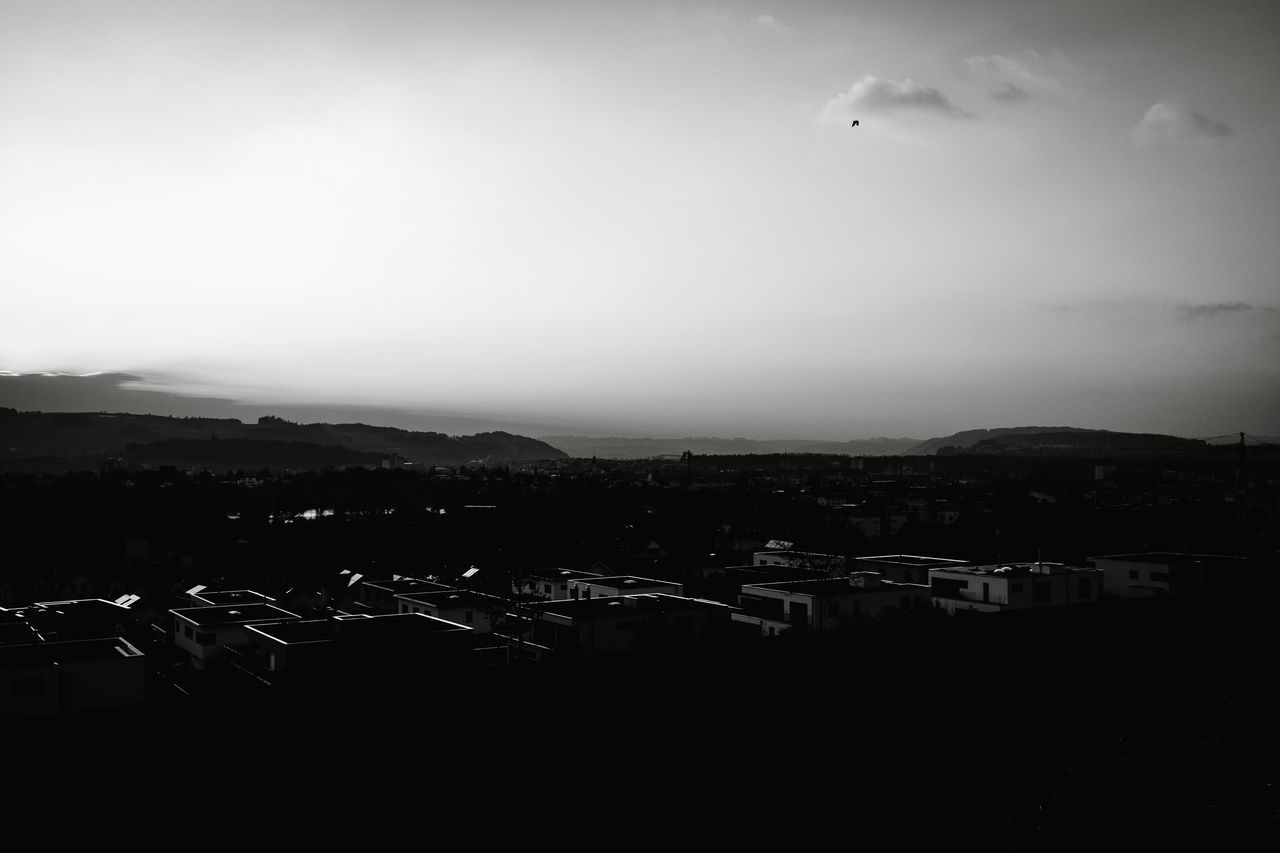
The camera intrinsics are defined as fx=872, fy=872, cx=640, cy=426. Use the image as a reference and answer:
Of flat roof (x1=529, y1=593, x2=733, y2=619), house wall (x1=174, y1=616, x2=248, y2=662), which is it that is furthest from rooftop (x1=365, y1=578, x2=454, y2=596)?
house wall (x1=174, y1=616, x2=248, y2=662)

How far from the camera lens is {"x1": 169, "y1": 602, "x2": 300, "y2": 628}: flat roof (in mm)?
16391

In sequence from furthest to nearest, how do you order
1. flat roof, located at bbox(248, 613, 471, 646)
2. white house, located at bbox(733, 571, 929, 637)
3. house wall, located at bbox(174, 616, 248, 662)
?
white house, located at bbox(733, 571, 929, 637) < house wall, located at bbox(174, 616, 248, 662) < flat roof, located at bbox(248, 613, 471, 646)

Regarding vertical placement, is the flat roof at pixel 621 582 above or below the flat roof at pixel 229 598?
above

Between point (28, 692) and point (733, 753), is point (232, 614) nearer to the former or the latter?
point (28, 692)

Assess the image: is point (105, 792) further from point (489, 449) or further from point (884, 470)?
point (489, 449)

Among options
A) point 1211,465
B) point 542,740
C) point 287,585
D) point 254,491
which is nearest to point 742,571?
point 287,585

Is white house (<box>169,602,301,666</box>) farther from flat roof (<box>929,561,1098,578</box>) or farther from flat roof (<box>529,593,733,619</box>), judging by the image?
flat roof (<box>929,561,1098,578</box>)

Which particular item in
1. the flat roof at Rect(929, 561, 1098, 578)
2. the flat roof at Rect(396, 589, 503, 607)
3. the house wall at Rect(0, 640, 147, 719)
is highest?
the flat roof at Rect(929, 561, 1098, 578)

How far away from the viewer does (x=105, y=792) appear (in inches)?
311

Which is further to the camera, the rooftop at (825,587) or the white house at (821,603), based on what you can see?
the rooftop at (825,587)

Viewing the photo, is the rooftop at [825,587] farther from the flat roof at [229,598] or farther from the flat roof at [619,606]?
the flat roof at [229,598]

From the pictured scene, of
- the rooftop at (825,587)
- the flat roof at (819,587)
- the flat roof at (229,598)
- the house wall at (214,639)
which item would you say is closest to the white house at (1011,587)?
the rooftop at (825,587)

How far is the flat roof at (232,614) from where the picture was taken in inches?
645

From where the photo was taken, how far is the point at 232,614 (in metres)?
16.9
